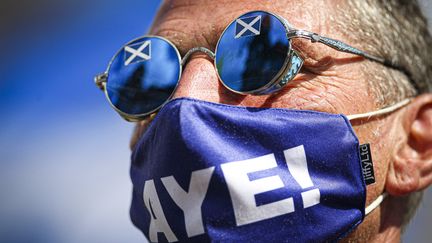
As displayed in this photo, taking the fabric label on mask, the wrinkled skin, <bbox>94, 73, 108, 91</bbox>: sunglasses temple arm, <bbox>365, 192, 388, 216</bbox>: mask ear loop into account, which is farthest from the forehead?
<bbox>365, 192, 388, 216</bbox>: mask ear loop

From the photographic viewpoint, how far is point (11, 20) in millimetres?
6941

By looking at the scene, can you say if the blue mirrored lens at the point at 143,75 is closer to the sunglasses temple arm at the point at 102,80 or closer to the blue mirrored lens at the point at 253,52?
the sunglasses temple arm at the point at 102,80

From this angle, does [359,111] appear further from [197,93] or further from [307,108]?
[197,93]

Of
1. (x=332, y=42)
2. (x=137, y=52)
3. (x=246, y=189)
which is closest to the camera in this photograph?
(x=246, y=189)

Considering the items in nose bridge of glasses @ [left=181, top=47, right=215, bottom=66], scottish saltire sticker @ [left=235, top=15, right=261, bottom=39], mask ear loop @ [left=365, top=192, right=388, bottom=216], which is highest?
scottish saltire sticker @ [left=235, top=15, right=261, bottom=39]

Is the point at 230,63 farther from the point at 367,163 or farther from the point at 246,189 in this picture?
the point at 367,163

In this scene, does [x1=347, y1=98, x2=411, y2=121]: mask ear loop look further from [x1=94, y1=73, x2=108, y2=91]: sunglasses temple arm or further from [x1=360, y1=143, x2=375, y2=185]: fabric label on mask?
[x1=94, y1=73, x2=108, y2=91]: sunglasses temple arm

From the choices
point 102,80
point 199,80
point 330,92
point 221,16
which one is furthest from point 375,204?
point 102,80

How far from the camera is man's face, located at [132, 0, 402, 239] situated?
1.99 meters

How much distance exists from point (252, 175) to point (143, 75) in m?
0.69

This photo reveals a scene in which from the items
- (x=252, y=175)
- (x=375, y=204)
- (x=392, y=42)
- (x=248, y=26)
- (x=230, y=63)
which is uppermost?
(x=248, y=26)

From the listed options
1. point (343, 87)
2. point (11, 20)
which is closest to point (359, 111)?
point (343, 87)

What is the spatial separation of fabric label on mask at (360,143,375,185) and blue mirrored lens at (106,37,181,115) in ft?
2.37

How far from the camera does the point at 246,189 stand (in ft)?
5.82
